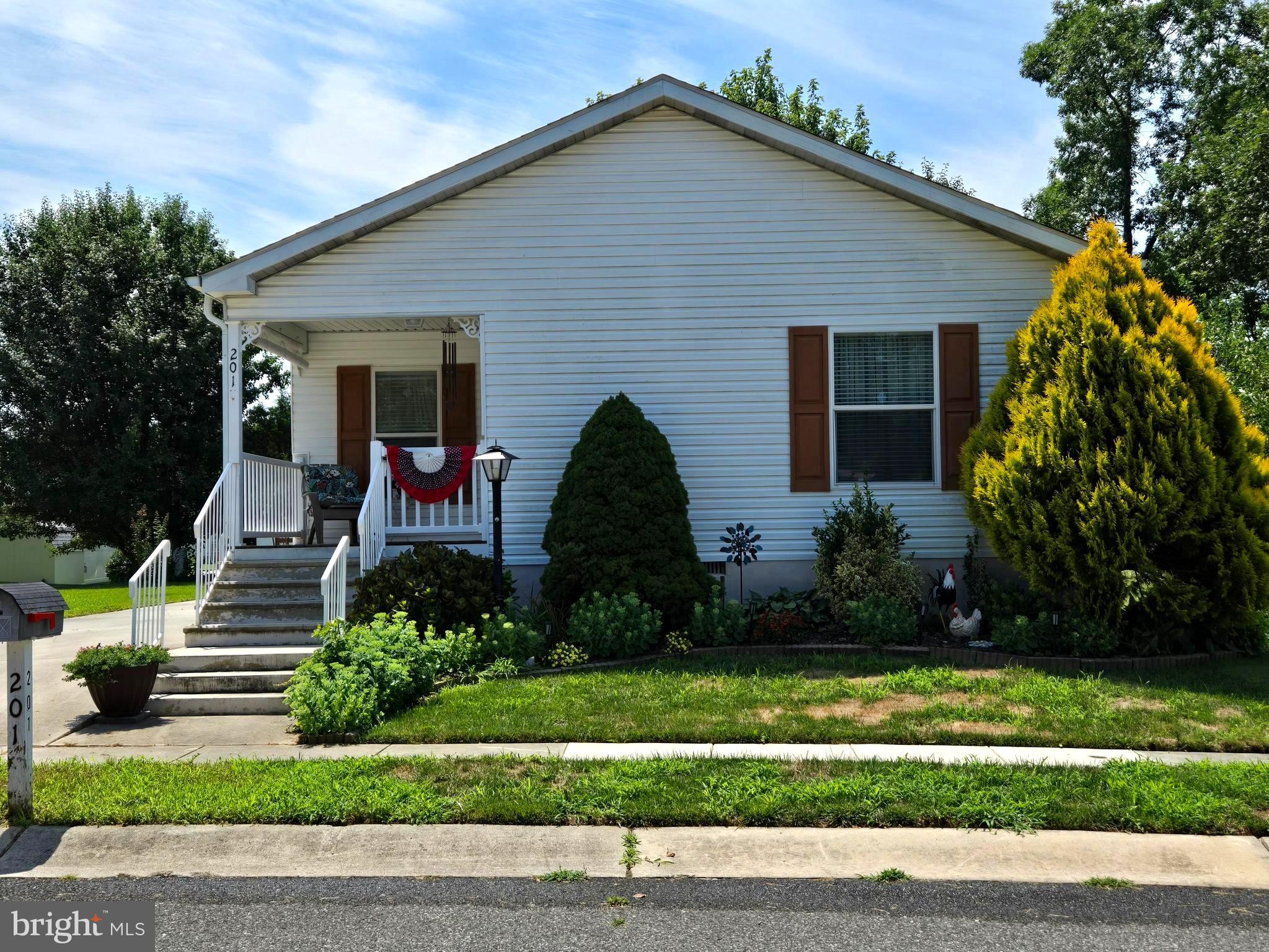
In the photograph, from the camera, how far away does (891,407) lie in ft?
37.9

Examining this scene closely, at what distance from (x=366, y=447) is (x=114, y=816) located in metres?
8.23

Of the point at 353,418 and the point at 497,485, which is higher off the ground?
the point at 353,418

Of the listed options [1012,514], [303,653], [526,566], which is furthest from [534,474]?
[1012,514]

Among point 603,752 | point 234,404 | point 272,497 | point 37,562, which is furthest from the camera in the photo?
point 37,562

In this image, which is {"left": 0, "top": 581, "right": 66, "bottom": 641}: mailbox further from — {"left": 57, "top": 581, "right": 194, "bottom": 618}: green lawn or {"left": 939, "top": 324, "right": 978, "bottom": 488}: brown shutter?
{"left": 57, "top": 581, "right": 194, "bottom": 618}: green lawn

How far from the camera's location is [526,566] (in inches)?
454

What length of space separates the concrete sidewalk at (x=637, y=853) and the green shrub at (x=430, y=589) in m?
4.20

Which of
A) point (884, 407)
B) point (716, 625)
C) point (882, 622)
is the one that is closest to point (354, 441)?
point (716, 625)

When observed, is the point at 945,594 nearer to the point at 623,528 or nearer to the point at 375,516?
the point at 623,528

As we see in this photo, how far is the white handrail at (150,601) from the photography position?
908 cm

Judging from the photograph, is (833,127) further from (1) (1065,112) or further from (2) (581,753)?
(2) (581,753)

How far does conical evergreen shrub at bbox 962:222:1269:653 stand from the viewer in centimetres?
909

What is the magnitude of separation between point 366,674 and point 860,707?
3867 mm

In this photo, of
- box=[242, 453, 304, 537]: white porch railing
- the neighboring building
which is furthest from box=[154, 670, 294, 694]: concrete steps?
the neighboring building
